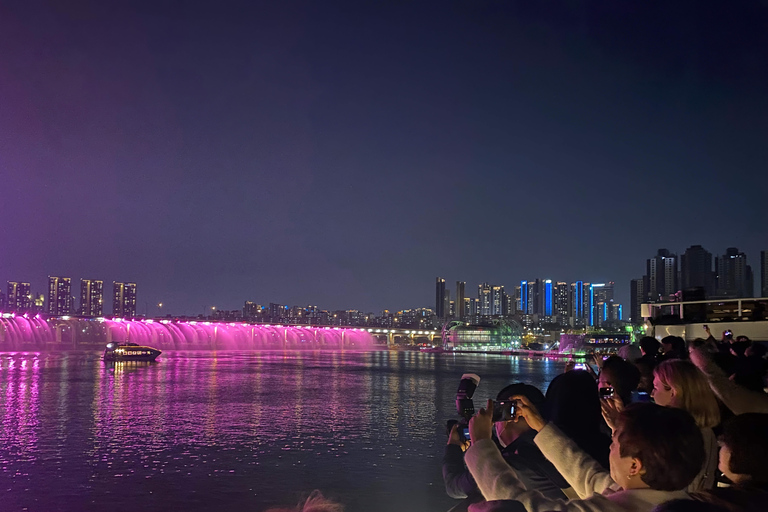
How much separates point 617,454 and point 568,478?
0.64 metres

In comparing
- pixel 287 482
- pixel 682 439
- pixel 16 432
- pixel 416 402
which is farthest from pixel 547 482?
pixel 416 402

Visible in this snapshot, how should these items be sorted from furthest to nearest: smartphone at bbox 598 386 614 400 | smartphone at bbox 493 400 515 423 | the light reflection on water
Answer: the light reflection on water
smartphone at bbox 598 386 614 400
smartphone at bbox 493 400 515 423

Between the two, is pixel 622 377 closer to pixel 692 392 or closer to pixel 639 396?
pixel 639 396

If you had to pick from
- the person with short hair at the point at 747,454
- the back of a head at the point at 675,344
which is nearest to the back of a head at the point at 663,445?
the person with short hair at the point at 747,454

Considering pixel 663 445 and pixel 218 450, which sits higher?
pixel 663 445

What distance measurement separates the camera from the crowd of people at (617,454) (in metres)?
2.79

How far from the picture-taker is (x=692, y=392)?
4266mm

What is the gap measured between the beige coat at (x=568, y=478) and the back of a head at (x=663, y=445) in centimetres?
8

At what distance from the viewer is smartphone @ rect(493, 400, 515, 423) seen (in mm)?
3633

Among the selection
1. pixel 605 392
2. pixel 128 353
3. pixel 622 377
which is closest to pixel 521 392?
pixel 605 392

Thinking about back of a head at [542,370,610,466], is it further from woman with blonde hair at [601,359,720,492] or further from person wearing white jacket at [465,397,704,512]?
person wearing white jacket at [465,397,704,512]

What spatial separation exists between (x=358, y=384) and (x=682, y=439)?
34373mm

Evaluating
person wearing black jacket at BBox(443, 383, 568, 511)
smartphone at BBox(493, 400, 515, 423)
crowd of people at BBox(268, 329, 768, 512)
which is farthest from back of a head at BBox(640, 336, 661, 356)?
smartphone at BBox(493, 400, 515, 423)

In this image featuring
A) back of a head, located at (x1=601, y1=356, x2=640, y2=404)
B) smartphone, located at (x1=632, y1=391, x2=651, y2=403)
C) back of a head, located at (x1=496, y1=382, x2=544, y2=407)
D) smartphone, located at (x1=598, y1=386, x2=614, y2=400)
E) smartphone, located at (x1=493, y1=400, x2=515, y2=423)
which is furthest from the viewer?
smartphone, located at (x1=632, y1=391, x2=651, y2=403)
